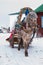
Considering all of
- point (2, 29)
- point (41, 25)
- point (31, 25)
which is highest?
point (31, 25)

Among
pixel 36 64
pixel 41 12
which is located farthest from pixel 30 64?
pixel 41 12

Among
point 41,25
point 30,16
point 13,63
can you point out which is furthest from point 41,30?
point 13,63

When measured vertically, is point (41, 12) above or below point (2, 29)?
above

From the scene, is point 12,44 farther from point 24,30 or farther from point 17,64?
point 17,64

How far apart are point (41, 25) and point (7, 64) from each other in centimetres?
1383

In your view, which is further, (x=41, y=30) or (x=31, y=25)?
(x=41, y=30)

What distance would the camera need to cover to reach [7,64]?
19.1ft

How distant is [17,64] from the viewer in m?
5.88

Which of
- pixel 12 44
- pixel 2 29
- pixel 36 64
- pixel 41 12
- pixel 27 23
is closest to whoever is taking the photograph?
pixel 36 64

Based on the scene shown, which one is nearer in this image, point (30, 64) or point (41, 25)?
point (30, 64)

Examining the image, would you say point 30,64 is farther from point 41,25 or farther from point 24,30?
point 41,25

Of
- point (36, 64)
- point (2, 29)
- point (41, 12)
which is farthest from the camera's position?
point (2, 29)

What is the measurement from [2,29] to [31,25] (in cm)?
2714

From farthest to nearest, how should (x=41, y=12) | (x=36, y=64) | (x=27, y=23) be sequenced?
(x=41, y=12), (x=27, y=23), (x=36, y=64)
